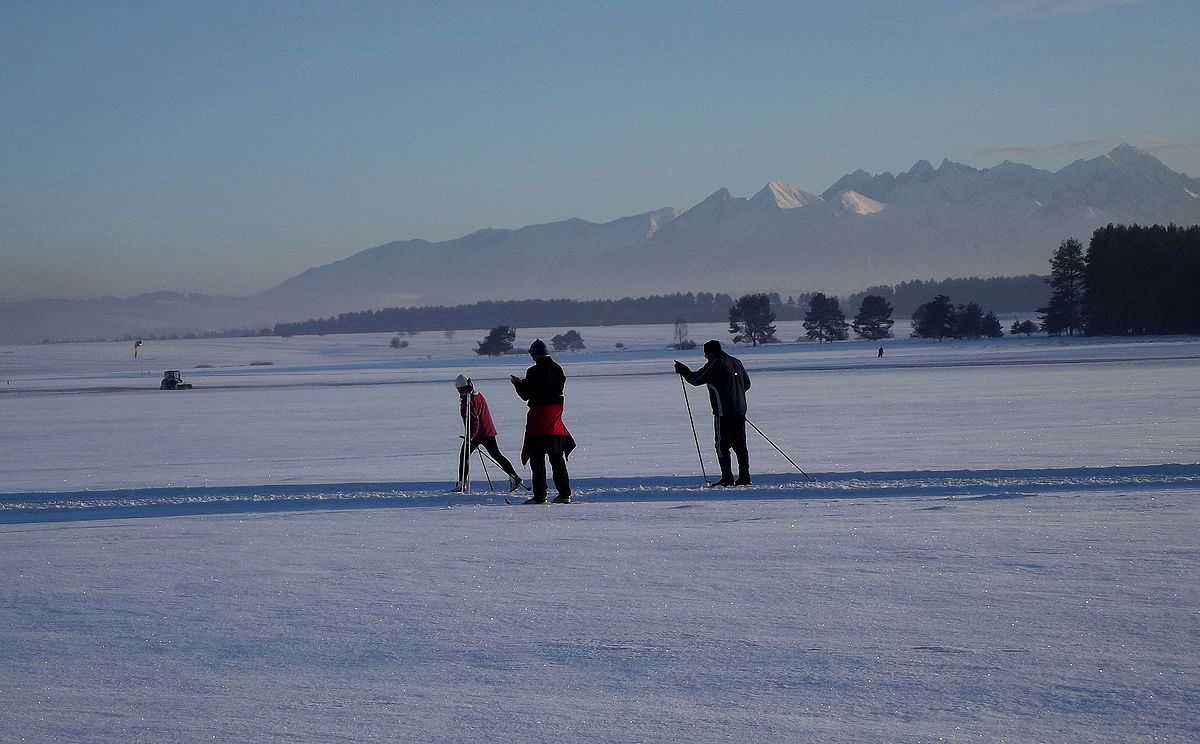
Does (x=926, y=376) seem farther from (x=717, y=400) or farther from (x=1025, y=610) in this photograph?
(x=1025, y=610)

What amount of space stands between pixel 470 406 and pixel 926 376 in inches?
1370

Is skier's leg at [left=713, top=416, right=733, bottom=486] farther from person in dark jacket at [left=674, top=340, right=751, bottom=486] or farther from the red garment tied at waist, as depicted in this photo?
the red garment tied at waist

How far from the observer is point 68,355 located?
116750 millimetres

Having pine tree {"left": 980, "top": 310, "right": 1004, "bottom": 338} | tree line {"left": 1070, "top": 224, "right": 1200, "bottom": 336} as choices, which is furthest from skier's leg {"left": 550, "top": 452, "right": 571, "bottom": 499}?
pine tree {"left": 980, "top": 310, "right": 1004, "bottom": 338}

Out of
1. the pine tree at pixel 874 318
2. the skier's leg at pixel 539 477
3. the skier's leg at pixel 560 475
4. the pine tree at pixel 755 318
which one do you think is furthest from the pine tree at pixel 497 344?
the skier's leg at pixel 560 475

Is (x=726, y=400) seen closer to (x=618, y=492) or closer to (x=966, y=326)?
(x=618, y=492)

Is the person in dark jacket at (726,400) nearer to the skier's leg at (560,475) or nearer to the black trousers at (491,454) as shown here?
the skier's leg at (560,475)

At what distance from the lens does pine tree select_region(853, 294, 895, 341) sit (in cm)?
Result: 11888

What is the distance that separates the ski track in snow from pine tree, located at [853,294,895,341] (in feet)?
350

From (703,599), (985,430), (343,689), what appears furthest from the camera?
(985,430)

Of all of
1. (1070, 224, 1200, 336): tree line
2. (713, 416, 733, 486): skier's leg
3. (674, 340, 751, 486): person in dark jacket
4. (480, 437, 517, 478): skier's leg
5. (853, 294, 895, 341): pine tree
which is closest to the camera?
(674, 340, 751, 486): person in dark jacket

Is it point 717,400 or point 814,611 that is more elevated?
point 717,400

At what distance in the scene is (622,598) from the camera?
7.80 m

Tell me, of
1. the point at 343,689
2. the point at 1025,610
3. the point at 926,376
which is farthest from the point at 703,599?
the point at 926,376
